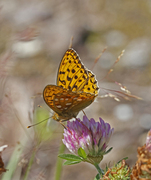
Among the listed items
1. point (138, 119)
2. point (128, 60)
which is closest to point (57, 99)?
point (138, 119)

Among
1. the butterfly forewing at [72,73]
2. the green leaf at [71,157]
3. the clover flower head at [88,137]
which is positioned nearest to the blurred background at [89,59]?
the butterfly forewing at [72,73]

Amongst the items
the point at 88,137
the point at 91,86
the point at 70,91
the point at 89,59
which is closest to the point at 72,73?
the point at 91,86

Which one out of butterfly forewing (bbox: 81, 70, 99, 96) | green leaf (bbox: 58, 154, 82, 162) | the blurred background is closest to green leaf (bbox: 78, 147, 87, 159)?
green leaf (bbox: 58, 154, 82, 162)

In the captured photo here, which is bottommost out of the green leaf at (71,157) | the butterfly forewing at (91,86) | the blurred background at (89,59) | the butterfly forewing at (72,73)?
the blurred background at (89,59)

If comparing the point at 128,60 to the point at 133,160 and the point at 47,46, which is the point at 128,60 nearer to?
the point at 47,46

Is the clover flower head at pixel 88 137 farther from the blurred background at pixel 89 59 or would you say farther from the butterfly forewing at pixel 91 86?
the blurred background at pixel 89 59

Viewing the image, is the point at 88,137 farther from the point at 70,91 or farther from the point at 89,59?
the point at 89,59
